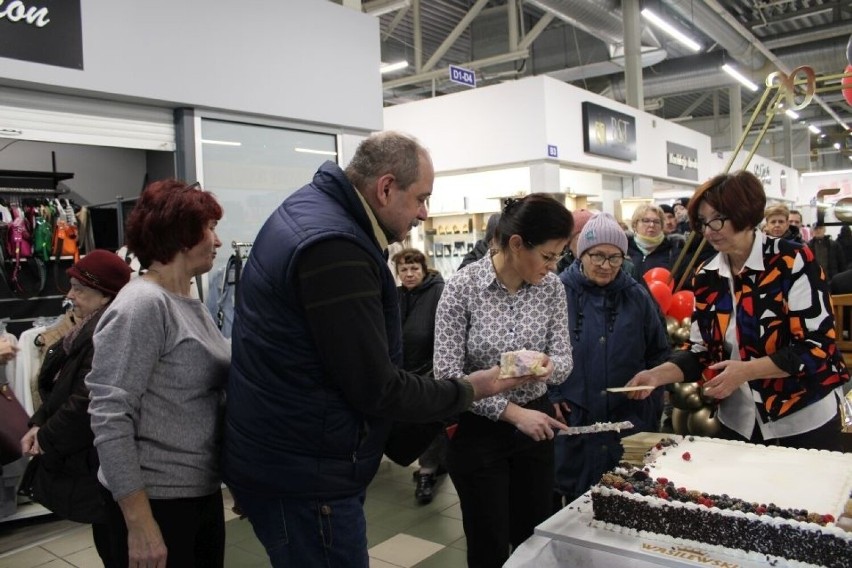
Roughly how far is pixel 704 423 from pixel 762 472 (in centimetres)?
65

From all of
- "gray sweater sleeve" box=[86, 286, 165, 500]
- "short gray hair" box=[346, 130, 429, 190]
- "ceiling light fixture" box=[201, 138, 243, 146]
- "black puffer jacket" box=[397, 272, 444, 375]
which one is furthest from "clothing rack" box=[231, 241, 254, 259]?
"short gray hair" box=[346, 130, 429, 190]

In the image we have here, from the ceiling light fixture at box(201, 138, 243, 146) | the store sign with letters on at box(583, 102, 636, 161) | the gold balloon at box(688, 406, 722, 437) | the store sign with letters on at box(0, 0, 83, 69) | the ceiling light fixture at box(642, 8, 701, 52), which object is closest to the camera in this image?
the gold balloon at box(688, 406, 722, 437)

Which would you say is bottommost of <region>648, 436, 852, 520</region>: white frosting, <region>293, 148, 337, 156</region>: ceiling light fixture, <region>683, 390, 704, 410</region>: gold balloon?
<region>648, 436, 852, 520</region>: white frosting

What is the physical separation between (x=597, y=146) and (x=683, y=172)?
3.96 meters

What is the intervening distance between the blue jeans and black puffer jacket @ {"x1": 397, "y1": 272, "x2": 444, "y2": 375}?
7.95 ft

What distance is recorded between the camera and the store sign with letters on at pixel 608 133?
8.84 m

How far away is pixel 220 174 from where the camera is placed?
4332mm

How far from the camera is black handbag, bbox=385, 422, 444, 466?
64.5 inches

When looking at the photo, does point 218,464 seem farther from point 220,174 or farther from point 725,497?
point 220,174

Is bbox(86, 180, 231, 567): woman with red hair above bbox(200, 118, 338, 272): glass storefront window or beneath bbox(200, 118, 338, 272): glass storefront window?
beneath

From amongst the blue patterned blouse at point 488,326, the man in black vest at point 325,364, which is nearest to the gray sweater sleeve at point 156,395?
the man in black vest at point 325,364

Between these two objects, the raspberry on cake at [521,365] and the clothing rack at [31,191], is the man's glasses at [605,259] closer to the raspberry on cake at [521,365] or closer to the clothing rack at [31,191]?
the raspberry on cake at [521,365]

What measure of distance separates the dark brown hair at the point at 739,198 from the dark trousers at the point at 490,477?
86 centimetres

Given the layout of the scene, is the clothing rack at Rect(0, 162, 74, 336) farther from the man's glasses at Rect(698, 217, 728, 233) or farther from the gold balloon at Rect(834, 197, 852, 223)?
the gold balloon at Rect(834, 197, 852, 223)
